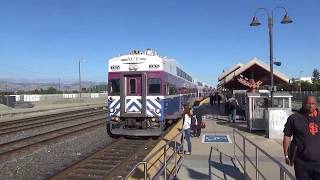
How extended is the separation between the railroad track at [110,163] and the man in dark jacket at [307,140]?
5.29 meters

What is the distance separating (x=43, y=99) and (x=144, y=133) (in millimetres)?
55246

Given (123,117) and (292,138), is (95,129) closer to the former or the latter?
(123,117)

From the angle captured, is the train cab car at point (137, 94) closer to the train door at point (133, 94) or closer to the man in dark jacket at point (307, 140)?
the train door at point (133, 94)

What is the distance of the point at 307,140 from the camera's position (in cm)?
631

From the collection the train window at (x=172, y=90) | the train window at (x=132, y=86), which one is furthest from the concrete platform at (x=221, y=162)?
the train window at (x=172, y=90)

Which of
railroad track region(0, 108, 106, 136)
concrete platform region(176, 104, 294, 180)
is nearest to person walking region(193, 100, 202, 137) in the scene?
concrete platform region(176, 104, 294, 180)

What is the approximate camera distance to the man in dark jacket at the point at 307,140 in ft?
20.5

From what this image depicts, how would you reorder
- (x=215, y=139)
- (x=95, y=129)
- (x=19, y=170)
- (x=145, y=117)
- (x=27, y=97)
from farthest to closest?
(x=27, y=97), (x=95, y=129), (x=145, y=117), (x=215, y=139), (x=19, y=170)

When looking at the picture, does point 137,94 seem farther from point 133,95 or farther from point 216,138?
point 216,138

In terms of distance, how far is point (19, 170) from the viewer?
12.7m

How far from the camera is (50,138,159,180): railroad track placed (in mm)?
11469

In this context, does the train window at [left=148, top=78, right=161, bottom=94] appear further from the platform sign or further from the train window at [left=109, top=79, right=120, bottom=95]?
the platform sign

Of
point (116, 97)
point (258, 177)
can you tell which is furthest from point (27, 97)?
point (258, 177)

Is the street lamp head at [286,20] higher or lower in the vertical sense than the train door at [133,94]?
higher
